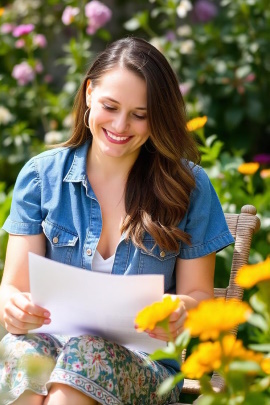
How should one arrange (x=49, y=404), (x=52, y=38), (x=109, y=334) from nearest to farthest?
(x=49, y=404) → (x=109, y=334) → (x=52, y=38)

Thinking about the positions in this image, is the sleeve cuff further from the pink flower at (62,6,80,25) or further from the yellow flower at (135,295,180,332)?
the pink flower at (62,6,80,25)

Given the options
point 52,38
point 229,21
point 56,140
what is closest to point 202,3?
point 229,21

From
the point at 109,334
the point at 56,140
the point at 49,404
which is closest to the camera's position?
the point at 49,404

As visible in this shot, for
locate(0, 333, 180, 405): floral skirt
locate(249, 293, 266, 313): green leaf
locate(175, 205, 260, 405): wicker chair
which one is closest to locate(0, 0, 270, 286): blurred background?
locate(175, 205, 260, 405): wicker chair

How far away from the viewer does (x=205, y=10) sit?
185 inches

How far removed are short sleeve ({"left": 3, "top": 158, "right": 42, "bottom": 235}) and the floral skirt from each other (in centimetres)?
29

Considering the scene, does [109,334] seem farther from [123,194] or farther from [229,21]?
[229,21]

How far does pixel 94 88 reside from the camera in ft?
7.06

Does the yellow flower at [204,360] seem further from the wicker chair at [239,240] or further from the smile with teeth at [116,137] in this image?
the wicker chair at [239,240]

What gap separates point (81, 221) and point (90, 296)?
1.38 feet

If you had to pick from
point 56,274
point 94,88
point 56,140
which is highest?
point 94,88

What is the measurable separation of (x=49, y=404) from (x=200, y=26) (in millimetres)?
3002

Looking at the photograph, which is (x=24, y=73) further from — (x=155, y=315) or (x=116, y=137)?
(x=155, y=315)

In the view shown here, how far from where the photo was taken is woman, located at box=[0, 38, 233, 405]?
2049 millimetres
